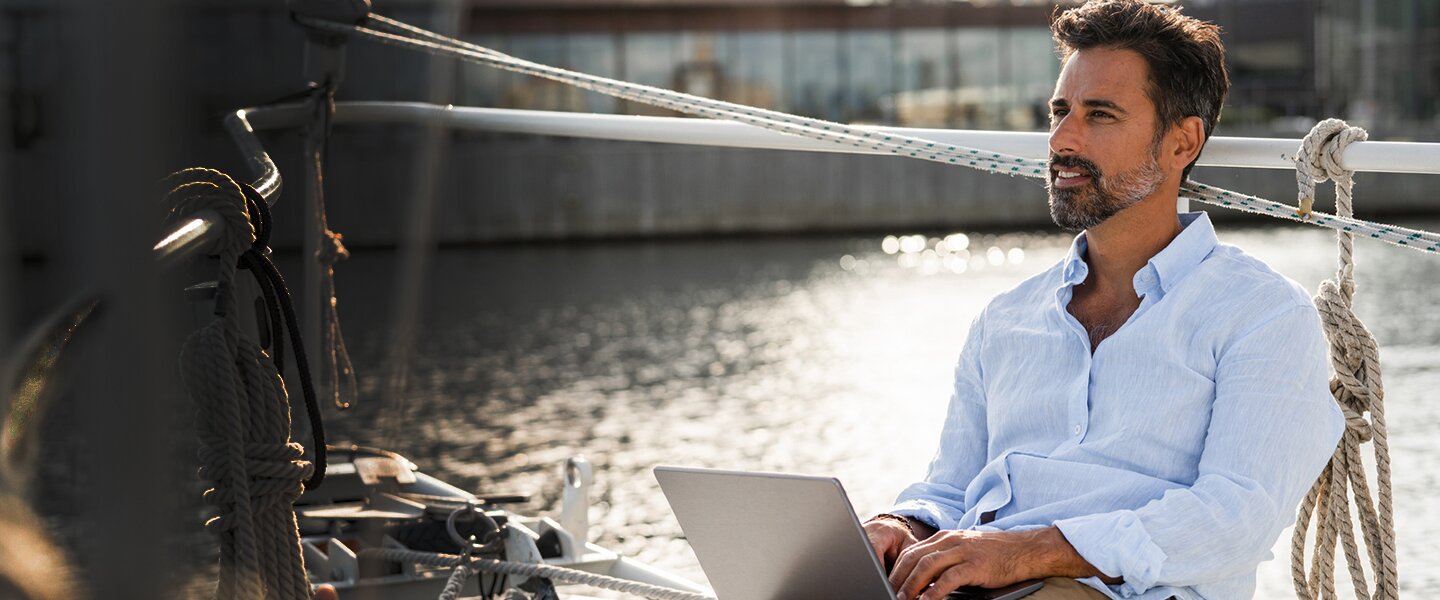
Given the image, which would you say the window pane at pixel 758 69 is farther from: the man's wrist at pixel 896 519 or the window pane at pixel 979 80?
the man's wrist at pixel 896 519

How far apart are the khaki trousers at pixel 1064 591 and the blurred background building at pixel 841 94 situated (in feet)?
111

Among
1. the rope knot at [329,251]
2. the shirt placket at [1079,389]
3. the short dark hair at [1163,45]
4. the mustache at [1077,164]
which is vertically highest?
the short dark hair at [1163,45]

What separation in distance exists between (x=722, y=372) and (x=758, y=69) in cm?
2712

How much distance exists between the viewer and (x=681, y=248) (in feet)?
130

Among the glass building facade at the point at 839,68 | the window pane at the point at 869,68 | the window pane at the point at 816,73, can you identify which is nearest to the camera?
the glass building facade at the point at 839,68

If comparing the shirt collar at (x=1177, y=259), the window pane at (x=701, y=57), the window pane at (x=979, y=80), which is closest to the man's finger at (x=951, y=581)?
the shirt collar at (x=1177, y=259)

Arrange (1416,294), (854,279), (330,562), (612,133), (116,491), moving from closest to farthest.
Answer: (116,491) < (612,133) < (330,562) < (1416,294) < (854,279)

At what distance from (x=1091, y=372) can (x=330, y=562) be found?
214cm

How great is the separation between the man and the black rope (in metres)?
0.78

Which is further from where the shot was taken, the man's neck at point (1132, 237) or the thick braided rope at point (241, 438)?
the man's neck at point (1132, 237)

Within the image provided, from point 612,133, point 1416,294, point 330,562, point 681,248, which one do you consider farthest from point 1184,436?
point 681,248

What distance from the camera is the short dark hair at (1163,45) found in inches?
88.3

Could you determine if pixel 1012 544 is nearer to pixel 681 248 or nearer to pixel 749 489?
pixel 749 489

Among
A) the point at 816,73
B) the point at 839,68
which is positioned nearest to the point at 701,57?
the point at 816,73
